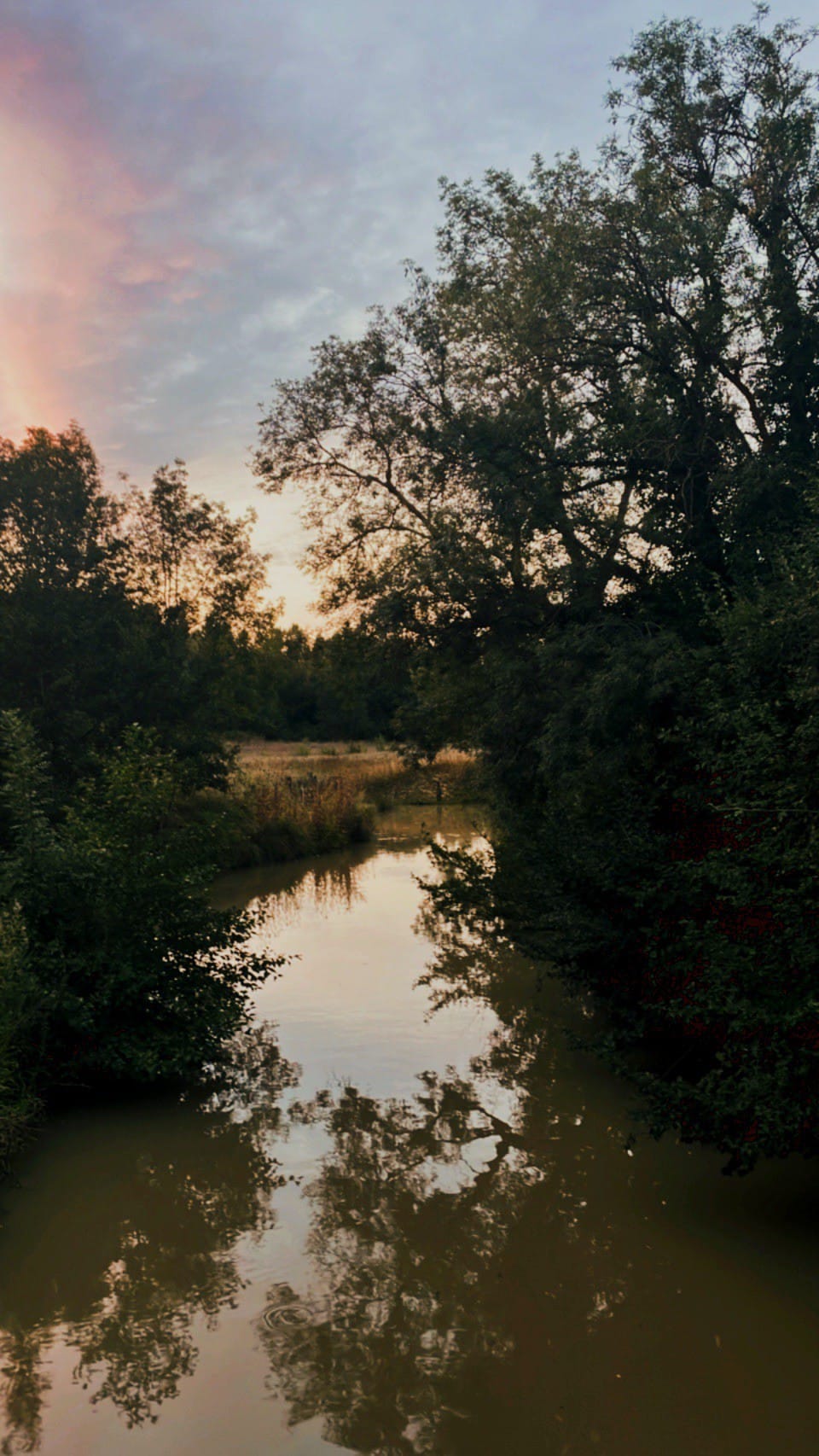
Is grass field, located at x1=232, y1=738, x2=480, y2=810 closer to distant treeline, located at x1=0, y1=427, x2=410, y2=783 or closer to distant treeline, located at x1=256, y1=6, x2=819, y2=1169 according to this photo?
distant treeline, located at x1=0, y1=427, x2=410, y2=783

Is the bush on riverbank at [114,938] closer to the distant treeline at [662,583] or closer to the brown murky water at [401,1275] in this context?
the brown murky water at [401,1275]

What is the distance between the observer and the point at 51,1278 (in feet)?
20.3

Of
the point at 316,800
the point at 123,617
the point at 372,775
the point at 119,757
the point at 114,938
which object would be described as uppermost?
the point at 123,617

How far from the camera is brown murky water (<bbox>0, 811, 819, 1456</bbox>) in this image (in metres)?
4.83

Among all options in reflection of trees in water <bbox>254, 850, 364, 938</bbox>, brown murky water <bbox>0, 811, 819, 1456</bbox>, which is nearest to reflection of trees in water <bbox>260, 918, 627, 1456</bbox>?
brown murky water <bbox>0, 811, 819, 1456</bbox>

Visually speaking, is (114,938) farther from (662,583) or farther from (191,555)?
(191,555)

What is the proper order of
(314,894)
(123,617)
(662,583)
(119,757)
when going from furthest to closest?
(123,617)
(314,894)
(662,583)
(119,757)

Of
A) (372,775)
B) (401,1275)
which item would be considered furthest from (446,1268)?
(372,775)

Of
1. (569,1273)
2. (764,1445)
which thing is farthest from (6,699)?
(764,1445)

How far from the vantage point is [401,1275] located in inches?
243

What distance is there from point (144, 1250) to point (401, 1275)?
1662mm

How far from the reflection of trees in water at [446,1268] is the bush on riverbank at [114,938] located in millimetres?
1327

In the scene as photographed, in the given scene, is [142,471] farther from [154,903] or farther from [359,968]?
[154,903]

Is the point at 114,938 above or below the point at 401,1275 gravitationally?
above
